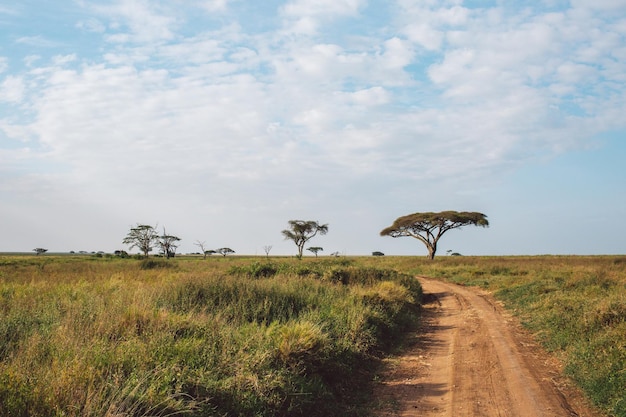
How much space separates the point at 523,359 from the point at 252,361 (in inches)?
247

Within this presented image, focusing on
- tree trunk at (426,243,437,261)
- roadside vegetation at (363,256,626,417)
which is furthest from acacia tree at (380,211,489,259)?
roadside vegetation at (363,256,626,417)

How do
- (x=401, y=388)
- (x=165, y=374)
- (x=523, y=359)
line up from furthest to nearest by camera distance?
(x=523, y=359) → (x=401, y=388) → (x=165, y=374)

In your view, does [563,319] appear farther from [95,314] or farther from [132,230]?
[132,230]

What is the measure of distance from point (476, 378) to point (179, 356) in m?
5.38

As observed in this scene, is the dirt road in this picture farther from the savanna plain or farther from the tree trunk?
the tree trunk

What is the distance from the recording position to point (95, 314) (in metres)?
8.69

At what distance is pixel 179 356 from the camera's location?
6340mm

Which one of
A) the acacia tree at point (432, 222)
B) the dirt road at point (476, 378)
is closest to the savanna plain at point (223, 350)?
the dirt road at point (476, 378)

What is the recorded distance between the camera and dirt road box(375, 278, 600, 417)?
6.62 meters

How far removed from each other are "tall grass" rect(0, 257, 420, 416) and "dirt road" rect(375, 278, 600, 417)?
732mm

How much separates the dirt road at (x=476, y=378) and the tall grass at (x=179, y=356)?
732 millimetres

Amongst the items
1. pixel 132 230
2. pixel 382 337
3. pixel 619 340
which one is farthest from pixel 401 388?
pixel 132 230

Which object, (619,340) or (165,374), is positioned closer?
(165,374)

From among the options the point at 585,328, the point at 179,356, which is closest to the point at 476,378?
the point at 585,328
